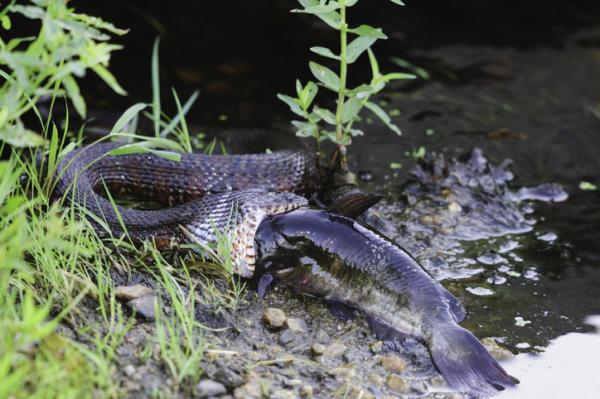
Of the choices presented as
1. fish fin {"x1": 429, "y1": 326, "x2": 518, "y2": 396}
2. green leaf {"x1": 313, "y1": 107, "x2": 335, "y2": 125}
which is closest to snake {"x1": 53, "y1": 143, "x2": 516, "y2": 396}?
fish fin {"x1": 429, "y1": 326, "x2": 518, "y2": 396}

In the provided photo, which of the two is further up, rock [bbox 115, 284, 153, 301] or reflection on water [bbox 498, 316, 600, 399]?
rock [bbox 115, 284, 153, 301]

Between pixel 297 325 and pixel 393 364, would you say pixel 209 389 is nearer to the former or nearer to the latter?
pixel 297 325

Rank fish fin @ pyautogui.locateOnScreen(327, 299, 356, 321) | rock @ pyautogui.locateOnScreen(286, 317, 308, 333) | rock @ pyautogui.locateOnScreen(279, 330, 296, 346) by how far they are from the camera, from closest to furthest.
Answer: rock @ pyautogui.locateOnScreen(279, 330, 296, 346) → rock @ pyautogui.locateOnScreen(286, 317, 308, 333) → fish fin @ pyautogui.locateOnScreen(327, 299, 356, 321)

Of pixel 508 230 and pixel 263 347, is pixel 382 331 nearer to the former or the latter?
pixel 263 347

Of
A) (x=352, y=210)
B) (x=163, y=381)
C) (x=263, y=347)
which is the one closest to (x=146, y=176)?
(x=352, y=210)

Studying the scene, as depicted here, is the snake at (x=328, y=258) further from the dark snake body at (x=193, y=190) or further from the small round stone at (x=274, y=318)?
the small round stone at (x=274, y=318)

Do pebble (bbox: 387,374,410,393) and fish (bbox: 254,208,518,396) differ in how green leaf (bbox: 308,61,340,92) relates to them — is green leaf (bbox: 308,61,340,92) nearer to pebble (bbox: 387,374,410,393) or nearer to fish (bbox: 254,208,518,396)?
fish (bbox: 254,208,518,396)
